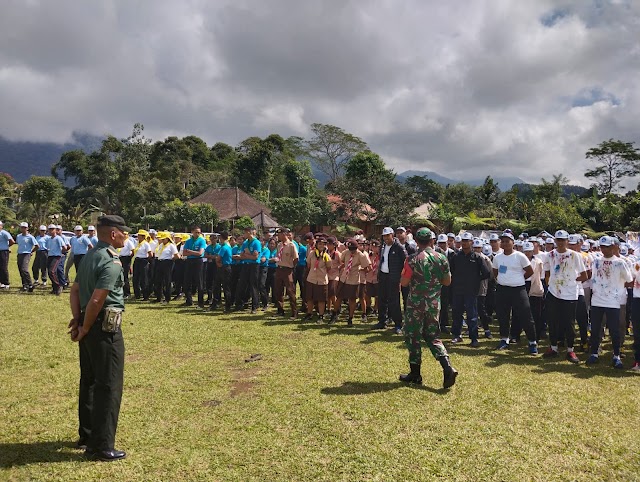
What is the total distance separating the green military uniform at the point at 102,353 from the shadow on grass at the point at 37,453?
0.26 m

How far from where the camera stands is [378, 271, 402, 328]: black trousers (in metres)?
9.77

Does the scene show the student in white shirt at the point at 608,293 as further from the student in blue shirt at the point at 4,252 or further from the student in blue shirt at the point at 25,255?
the student in blue shirt at the point at 4,252

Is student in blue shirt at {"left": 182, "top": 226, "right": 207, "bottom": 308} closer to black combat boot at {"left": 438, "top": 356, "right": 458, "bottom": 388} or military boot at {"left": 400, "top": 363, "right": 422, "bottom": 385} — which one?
military boot at {"left": 400, "top": 363, "right": 422, "bottom": 385}

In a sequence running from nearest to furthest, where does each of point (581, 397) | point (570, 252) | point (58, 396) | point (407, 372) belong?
point (58, 396)
point (581, 397)
point (407, 372)
point (570, 252)

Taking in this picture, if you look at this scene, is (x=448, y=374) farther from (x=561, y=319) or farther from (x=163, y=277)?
(x=163, y=277)

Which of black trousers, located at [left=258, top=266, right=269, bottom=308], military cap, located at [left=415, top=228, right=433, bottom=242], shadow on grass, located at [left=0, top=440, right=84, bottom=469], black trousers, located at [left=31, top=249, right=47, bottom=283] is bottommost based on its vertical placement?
shadow on grass, located at [left=0, top=440, right=84, bottom=469]

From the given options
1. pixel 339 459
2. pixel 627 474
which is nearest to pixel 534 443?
pixel 627 474

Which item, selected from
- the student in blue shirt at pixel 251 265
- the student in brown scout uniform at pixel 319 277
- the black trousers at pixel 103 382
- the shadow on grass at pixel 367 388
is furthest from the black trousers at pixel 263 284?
the black trousers at pixel 103 382

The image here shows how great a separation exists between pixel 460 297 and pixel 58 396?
23.3 ft

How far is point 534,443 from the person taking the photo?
181 inches

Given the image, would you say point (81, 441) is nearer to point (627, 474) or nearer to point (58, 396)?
point (58, 396)

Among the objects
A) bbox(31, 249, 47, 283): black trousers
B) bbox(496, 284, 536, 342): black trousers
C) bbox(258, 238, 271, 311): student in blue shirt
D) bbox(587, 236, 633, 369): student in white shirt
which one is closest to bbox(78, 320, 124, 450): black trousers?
bbox(496, 284, 536, 342): black trousers

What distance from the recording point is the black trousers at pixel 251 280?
1169 centimetres

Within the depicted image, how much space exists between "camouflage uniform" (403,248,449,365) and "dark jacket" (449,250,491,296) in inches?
117
